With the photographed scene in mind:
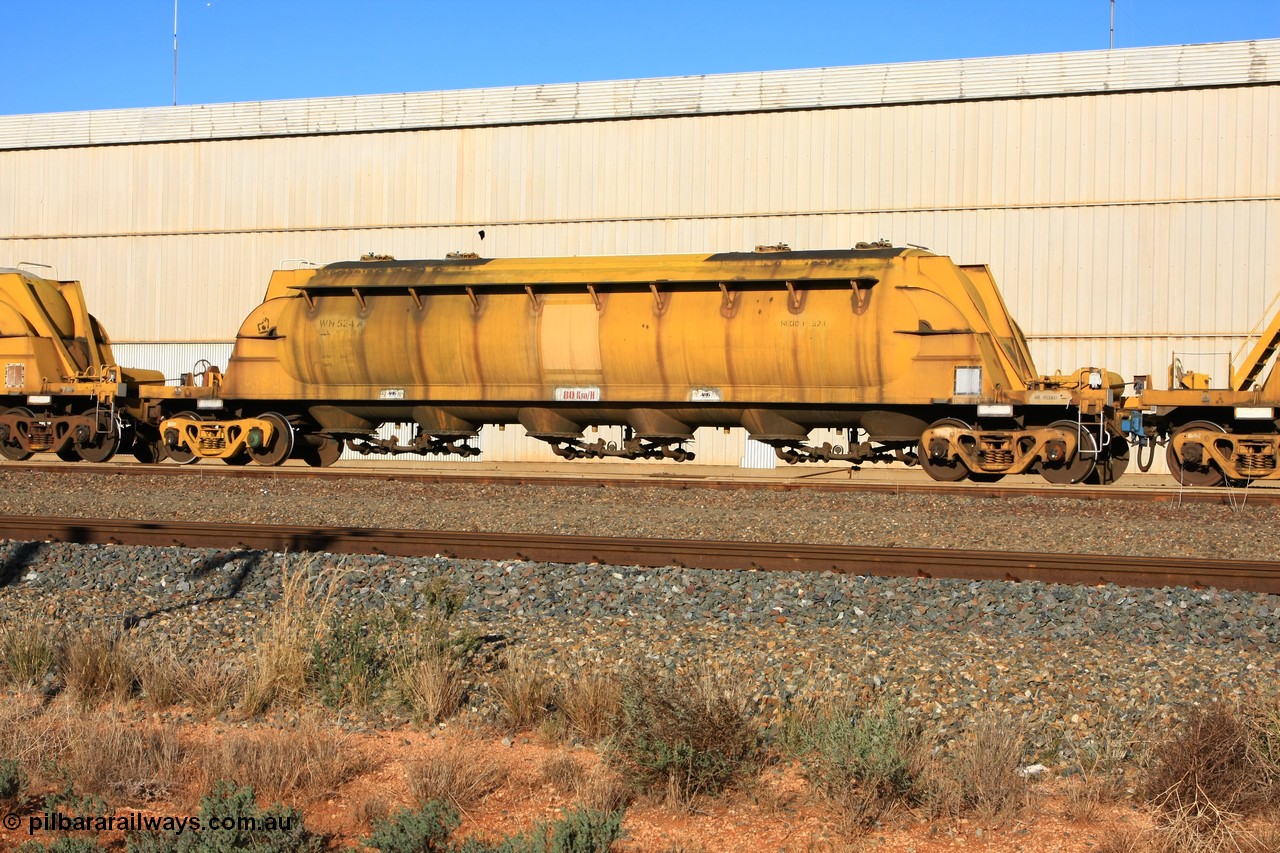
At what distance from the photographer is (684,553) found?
1012 cm

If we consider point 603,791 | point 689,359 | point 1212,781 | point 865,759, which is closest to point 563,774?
point 603,791

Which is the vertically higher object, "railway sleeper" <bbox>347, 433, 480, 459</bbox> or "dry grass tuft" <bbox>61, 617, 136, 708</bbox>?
"railway sleeper" <bbox>347, 433, 480, 459</bbox>

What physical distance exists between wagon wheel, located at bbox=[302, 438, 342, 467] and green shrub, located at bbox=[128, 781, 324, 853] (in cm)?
1622

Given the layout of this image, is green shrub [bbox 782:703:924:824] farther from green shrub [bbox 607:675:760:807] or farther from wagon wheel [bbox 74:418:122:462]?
wagon wheel [bbox 74:418:122:462]

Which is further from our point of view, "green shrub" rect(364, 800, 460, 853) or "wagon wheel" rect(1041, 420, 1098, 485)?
"wagon wheel" rect(1041, 420, 1098, 485)

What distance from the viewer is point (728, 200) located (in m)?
27.8

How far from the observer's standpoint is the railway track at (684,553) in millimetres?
9156

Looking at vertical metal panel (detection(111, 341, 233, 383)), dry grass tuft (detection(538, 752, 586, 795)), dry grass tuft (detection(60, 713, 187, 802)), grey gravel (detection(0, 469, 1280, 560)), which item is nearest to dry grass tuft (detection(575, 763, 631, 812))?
dry grass tuft (detection(538, 752, 586, 795))

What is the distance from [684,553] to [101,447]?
15150mm

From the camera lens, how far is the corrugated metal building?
24938mm

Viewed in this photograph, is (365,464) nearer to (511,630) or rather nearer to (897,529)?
(897,529)

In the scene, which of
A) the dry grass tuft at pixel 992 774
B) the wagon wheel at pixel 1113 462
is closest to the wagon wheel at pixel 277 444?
the wagon wheel at pixel 1113 462

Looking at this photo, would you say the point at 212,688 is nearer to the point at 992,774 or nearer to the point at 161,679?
the point at 161,679

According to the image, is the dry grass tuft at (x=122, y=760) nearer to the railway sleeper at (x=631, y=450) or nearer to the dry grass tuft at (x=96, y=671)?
the dry grass tuft at (x=96, y=671)
